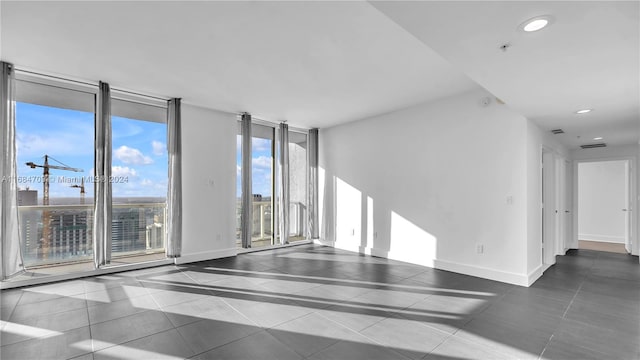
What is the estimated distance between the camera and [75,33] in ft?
10.1

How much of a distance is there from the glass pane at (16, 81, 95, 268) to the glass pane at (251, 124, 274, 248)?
301 cm

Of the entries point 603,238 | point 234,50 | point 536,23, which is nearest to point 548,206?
point 603,238

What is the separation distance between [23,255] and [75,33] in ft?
10.5

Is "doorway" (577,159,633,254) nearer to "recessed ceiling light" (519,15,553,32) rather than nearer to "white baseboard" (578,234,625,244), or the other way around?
"white baseboard" (578,234,625,244)

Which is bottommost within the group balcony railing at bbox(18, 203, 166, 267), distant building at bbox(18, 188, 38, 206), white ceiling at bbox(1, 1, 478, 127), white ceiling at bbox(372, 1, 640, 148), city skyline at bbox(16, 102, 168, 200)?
balcony railing at bbox(18, 203, 166, 267)

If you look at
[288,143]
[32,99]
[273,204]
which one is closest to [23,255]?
[32,99]

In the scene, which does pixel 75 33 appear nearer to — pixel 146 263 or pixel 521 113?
pixel 146 263

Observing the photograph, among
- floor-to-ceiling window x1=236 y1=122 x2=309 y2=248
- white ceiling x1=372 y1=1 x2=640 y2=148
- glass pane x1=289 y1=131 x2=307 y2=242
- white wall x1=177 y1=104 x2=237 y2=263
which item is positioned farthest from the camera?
glass pane x1=289 y1=131 x2=307 y2=242

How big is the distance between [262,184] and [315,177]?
1422mm

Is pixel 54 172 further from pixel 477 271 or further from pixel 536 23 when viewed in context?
pixel 477 271

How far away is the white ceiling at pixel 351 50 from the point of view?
6.66 feet

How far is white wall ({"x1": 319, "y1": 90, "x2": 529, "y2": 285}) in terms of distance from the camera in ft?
14.3

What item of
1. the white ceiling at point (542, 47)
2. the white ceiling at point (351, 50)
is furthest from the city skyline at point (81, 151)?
the white ceiling at point (542, 47)

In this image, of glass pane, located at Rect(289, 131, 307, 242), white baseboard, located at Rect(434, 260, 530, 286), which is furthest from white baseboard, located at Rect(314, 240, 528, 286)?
glass pane, located at Rect(289, 131, 307, 242)
